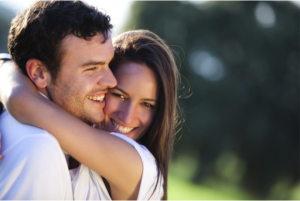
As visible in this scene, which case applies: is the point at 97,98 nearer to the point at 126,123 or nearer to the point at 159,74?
the point at 126,123

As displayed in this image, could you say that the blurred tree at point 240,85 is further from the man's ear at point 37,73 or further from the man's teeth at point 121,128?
the man's ear at point 37,73

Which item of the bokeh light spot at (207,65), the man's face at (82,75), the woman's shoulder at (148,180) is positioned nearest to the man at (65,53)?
the man's face at (82,75)

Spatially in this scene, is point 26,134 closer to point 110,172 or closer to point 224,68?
point 110,172

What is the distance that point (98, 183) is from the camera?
2.33 meters

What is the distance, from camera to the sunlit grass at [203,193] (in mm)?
13297

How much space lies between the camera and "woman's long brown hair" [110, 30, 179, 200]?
2.94m

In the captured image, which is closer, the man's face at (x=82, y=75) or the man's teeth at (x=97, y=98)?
the man's face at (x=82, y=75)

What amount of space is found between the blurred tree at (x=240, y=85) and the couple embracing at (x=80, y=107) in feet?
33.1

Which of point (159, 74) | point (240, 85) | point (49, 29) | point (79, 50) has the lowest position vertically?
point (240, 85)

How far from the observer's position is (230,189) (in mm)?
13898

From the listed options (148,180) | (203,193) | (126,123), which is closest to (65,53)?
(126,123)

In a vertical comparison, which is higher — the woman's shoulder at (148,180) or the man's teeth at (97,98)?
the man's teeth at (97,98)

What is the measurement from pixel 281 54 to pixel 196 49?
4140 millimetres

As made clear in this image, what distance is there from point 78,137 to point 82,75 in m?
0.63
